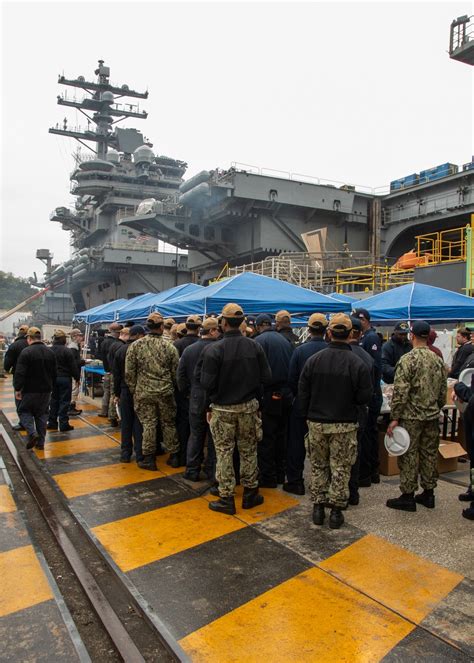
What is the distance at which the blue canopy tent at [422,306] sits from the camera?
7.70m

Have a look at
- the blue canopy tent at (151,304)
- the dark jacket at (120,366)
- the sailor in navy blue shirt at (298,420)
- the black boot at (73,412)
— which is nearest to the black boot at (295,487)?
the sailor in navy blue shirt at (298,420)

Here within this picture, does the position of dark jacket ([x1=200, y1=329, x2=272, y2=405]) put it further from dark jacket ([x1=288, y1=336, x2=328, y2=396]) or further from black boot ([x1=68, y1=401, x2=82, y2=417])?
black boot ([x1=68, y1=401, x2=82, y2=417])

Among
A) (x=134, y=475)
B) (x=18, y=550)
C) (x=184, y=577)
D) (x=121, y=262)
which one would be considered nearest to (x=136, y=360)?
(x=134, y=475)

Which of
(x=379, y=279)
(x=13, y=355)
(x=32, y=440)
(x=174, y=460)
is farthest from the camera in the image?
(x=379, y=279)

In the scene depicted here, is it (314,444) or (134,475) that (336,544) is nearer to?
(314,444)

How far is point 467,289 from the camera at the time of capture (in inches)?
559

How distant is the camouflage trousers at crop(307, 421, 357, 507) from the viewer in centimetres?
420

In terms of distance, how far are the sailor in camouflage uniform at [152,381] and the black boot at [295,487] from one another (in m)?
1.77

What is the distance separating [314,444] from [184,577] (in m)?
1.63

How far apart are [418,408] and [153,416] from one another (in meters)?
3.29

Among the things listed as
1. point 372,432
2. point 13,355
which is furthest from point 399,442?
point 13,355

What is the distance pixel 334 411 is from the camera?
164 inches

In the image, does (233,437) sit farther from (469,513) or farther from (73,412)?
(73,412)

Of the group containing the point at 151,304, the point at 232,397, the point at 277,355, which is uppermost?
the point at 151,304
